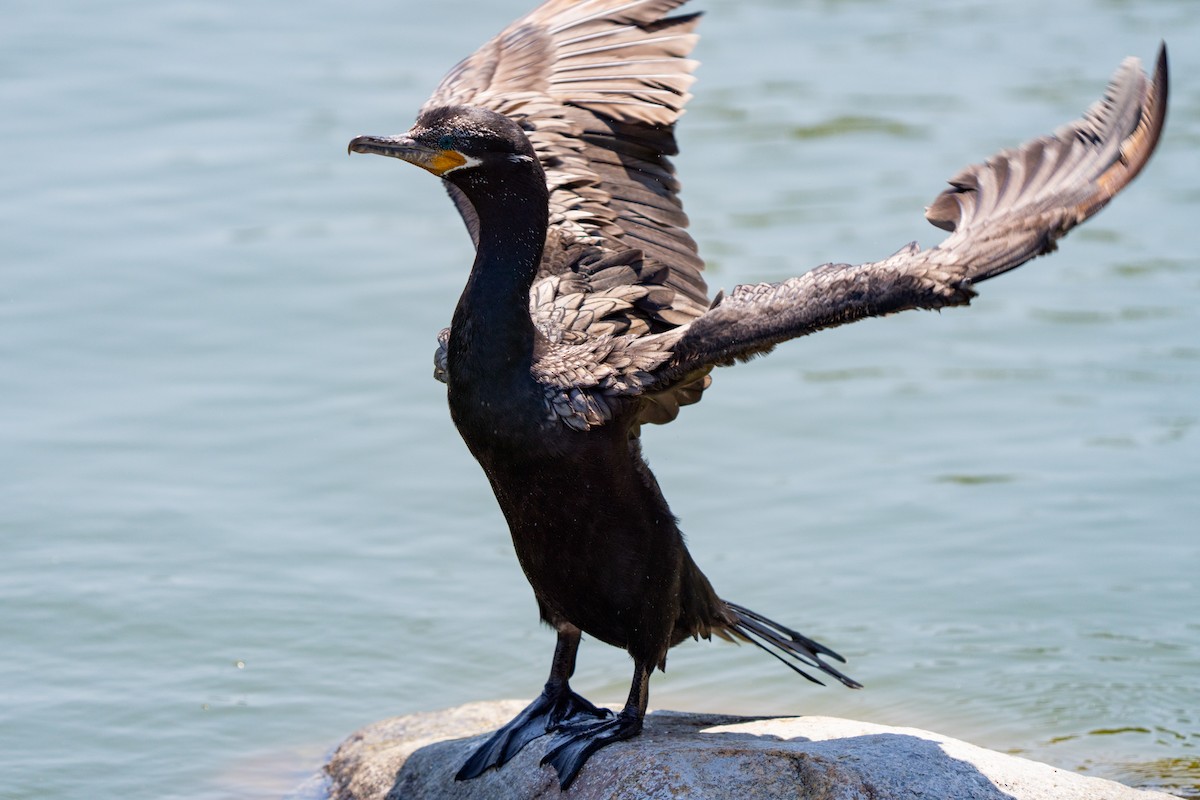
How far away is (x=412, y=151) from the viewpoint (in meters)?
6.08

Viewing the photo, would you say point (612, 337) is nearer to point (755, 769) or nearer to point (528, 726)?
point (528, 726)

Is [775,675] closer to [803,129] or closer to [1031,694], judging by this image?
[1031,694]

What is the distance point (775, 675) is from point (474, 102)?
10.2ft

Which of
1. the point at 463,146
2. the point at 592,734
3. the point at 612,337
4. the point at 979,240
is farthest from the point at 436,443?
the point at 979,240

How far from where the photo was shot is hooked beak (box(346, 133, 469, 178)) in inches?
236

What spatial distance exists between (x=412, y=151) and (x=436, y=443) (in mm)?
4719

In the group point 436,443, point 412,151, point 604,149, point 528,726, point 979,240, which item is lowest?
point 528,726

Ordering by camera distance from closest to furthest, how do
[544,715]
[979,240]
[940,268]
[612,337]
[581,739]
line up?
1. [940,268]
2. [979,240]
3. [581,739]
4. [612,337]
5. [544,715]

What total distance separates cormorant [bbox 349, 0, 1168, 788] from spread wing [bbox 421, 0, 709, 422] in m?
0.02

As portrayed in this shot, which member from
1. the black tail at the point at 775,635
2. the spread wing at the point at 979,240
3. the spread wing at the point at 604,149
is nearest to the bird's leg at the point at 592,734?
the black tail at the point at 775,635

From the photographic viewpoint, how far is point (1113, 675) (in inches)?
350

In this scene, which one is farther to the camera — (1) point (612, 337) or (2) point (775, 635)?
(2) point (775, 635)

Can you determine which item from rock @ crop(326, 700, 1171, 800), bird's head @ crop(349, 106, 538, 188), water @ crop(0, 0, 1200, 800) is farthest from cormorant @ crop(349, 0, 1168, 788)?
water @ crop(0, 0, 1200, 800)

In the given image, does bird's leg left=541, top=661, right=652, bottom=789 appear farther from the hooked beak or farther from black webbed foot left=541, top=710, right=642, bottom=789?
the hooked beak
